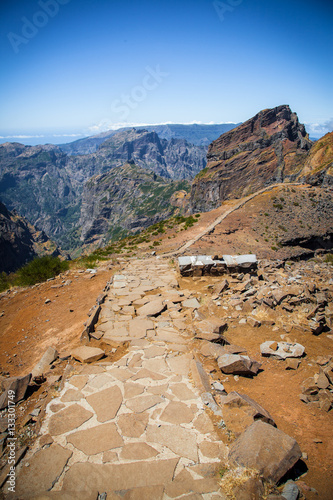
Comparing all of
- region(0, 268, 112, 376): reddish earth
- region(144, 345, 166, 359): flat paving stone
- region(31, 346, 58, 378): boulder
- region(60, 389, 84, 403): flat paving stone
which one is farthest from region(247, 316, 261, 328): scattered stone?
region(31, 346, 58, 378): boulder

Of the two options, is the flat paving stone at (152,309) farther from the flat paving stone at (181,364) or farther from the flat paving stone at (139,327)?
the flat paving stone at (181,364)

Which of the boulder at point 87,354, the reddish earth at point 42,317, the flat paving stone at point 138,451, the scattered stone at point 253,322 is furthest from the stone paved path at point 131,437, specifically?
the reddish earth at point 42,317

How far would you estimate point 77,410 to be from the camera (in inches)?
156

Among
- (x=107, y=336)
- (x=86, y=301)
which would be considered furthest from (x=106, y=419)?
(x=86, y=301)

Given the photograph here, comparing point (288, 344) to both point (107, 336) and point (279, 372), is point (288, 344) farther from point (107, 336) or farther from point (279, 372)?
point (107, 336)

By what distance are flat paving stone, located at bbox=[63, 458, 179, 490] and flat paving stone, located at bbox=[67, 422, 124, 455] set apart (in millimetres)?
227

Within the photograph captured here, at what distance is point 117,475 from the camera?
2.93m

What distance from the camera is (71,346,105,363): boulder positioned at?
18.1 ft

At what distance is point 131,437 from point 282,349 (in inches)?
154

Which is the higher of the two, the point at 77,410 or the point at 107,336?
the point at 77,410

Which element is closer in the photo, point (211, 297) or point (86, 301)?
point (211, 297)

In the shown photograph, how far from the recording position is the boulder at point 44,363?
5344mm

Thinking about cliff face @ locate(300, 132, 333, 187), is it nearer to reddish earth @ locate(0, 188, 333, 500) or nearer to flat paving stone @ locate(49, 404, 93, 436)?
reddish earth @ locate(0, 188, 333, 500)

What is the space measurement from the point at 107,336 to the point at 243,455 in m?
4.38
